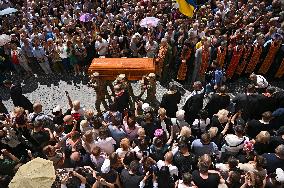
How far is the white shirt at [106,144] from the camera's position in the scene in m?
7.26

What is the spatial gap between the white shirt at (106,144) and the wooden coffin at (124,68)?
364 centimetres

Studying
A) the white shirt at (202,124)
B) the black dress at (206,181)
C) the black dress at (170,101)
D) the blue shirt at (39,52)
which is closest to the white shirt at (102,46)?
the blue shirt at (39,52)

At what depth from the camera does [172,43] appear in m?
11.6

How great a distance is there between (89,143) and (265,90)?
4.43m

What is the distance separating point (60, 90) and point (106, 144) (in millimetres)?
4991

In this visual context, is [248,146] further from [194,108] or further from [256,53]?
[256,53]

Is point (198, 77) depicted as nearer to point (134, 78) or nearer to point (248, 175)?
point (134, 78)

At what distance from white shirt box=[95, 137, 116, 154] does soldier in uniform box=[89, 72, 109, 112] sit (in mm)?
2580

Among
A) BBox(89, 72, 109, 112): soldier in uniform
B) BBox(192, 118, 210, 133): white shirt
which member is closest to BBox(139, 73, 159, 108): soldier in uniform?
BBox(89, 72, 109, 112): soldier in uniform

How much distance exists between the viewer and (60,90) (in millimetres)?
11742

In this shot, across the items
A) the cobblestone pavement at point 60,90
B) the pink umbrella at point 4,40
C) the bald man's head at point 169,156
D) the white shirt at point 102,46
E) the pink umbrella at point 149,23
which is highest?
the pink umbrella at point 149,23

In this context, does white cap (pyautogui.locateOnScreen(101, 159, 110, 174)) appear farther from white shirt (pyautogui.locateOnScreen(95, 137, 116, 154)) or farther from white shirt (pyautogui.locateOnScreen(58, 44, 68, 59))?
white shirt (pyautogui.locateOnScreen(58, 44, 68, 59))

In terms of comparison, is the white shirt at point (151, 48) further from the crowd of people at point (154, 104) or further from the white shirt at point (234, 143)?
the white shirt at point (234, 143)

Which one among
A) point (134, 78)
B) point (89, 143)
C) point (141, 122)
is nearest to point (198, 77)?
point (134, 78)
